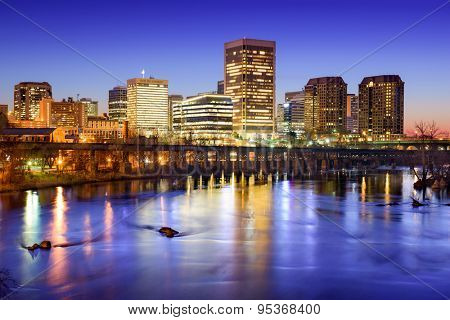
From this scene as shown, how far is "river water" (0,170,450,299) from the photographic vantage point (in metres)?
27.0

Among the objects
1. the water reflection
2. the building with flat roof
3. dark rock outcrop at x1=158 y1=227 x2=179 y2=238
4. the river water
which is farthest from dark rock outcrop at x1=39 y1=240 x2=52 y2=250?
the building with flat roof

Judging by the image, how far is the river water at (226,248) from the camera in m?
27.0

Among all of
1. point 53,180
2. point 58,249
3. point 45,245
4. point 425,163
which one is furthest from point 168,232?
point 425,163

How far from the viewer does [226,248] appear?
36.8 metres

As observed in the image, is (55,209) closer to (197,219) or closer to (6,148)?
(197,219)

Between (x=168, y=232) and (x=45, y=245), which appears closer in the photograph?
(x=45, y=245)

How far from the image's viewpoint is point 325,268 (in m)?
31.1

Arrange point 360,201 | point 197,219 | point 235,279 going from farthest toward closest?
point 360,201
point 197,219
point 235,279

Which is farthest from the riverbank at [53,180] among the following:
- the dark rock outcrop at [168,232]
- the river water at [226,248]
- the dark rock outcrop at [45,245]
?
the dark rock outcrop at [45,245]

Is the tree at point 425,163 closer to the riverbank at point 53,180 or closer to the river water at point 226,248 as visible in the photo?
the river water at point 226,248

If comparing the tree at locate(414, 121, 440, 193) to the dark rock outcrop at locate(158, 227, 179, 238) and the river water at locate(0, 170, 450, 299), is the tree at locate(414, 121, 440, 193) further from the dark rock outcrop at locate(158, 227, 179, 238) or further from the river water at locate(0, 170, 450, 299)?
the dark rock outcrop at locate(158, 227, 179, 238)

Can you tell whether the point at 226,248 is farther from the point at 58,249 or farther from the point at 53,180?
the point at 53,180

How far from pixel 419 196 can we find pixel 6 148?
6282 centimetres
